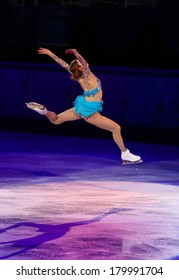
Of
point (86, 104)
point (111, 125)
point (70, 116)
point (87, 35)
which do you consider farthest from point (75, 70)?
point (87, 35)

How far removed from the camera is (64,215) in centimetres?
1002

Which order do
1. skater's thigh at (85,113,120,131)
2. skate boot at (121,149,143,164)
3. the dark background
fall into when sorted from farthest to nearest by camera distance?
the dark background → skate boot at (121,149,143,164) → skater's thigh at (85,113,120,131)

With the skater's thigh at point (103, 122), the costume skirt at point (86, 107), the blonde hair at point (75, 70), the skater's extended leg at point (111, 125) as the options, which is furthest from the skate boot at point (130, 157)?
the blonde hair at point (75, 70)

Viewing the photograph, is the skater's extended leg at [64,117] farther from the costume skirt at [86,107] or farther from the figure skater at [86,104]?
the costume skirt at [86,107]

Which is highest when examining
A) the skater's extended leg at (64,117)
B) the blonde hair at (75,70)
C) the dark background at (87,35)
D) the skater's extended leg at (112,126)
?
the dark background at (87,35)

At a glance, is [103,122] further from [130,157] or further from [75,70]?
[75,70]

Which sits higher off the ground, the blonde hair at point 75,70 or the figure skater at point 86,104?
the blonde hair at point 75,70

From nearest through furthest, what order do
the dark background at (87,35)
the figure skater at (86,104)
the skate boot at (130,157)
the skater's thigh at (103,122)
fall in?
the figure skater at (86,104), the skater's thigh at (103,122), the skate boot at (130,157), the dark background at (87,35)

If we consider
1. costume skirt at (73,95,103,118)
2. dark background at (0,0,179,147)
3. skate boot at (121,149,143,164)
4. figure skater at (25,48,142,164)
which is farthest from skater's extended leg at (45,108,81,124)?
dark background at (0,0,179,147)

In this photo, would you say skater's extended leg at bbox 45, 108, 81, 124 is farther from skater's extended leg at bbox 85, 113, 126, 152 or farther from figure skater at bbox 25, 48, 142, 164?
skater's extended leg at bbox 85, 113, 126, 152

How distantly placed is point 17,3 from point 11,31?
30.4 inches

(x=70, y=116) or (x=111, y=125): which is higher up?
(x=70, y=116)

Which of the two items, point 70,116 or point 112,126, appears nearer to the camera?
point 112,126

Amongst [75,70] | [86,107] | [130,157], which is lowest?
[130,157]
